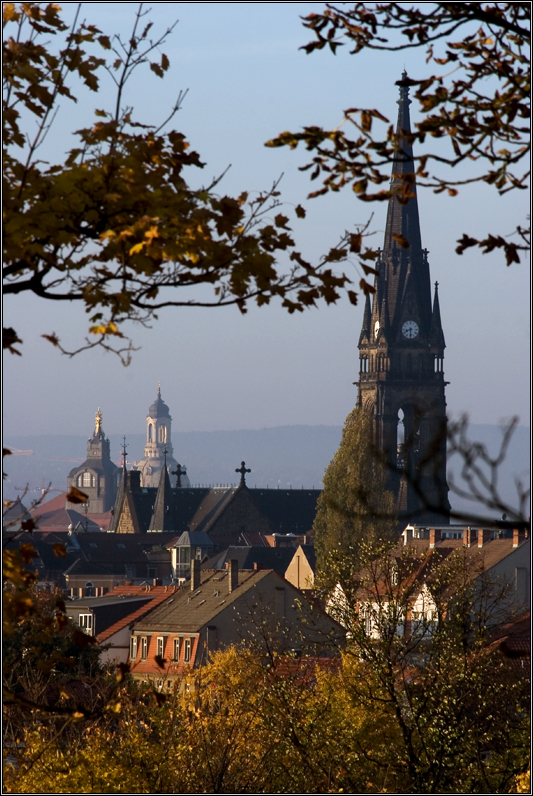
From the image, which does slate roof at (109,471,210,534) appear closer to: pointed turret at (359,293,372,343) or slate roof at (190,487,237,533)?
slate roof at (190,487,237,533)

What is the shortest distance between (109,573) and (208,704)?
340 ft

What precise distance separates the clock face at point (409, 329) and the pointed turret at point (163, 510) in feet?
122

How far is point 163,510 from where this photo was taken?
148500mm

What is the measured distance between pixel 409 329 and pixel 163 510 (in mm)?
40384

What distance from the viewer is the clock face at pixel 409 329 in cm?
12412

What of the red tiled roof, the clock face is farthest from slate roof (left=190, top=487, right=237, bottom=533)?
the red tiled roof

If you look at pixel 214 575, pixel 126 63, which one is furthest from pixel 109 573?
pixel 126 63

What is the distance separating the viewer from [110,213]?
7254 millimetres

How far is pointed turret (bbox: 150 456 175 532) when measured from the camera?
147875 mm

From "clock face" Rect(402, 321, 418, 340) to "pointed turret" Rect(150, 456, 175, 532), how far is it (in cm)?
3710

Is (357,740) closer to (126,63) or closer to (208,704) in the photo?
(208,704)

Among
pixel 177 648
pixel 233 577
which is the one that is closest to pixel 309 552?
pixel 233 577

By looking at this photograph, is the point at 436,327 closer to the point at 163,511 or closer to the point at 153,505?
the point at 163,511

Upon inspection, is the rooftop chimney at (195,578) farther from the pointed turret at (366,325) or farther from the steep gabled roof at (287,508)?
the steep gabled roof at (287,508)
